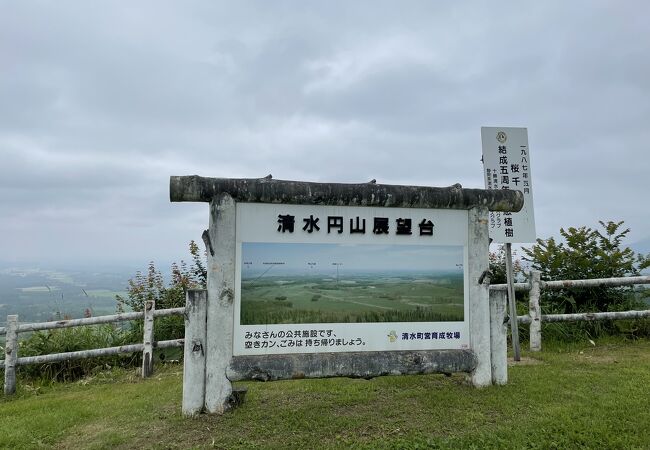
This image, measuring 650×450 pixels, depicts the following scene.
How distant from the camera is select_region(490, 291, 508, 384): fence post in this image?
5273 mm

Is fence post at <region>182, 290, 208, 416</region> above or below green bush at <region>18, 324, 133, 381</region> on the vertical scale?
above

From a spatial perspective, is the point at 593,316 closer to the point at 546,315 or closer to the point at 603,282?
the point at 603,282

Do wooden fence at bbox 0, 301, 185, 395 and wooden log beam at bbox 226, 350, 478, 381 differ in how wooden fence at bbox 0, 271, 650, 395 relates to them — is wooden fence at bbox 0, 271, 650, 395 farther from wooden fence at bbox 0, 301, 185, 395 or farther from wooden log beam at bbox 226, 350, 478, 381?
wooden log beam at bbox 226, 350, 478, 381

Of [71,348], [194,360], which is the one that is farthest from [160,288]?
[194,360]

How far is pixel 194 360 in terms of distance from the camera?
454cm

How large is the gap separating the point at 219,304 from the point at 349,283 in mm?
1358

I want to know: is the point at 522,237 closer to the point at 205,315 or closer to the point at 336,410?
the point at 336,410

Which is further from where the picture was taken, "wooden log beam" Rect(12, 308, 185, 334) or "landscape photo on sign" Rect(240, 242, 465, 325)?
"wooden log beam" Rect(12, 308, 185, 334)

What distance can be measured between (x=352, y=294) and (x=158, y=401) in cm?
263

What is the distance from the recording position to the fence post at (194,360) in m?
4.53

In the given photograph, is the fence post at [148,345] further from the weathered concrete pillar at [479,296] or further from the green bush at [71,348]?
the weathered concrete pillar at [479,296]

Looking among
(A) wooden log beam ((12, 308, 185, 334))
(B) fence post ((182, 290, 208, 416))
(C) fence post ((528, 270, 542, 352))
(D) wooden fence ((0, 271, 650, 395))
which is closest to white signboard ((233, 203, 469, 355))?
(B) fence post ((182, 290, 208, 416))

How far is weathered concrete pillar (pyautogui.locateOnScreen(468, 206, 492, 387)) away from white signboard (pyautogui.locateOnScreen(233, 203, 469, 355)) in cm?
8

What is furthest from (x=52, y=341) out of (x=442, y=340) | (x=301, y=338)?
(x=442, y=340)
